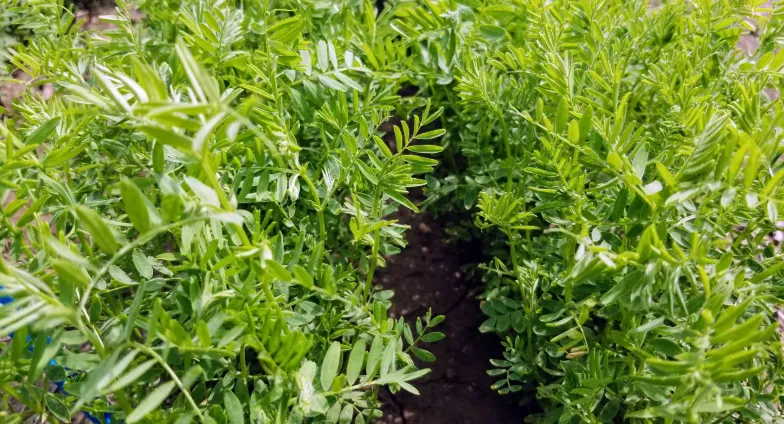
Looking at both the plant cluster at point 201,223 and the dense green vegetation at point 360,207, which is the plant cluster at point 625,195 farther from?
the plant cluster at point 201,223

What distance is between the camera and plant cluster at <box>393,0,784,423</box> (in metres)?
0.74

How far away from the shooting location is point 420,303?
1689 mm

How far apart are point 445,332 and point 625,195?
0.82m

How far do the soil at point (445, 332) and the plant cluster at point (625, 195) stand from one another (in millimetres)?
152

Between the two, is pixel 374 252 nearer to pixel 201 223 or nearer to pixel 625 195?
pixel 201 223

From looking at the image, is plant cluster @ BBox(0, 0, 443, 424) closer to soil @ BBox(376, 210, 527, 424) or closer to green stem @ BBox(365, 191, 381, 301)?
green stem @ BBox(365, 191, 381, 301)

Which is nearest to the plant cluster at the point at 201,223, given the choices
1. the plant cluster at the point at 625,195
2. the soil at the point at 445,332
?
the plant cluster at the point at 625,195

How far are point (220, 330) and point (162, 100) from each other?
1.12 feet

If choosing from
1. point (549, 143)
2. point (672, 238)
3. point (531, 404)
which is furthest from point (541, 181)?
point (531, 404)

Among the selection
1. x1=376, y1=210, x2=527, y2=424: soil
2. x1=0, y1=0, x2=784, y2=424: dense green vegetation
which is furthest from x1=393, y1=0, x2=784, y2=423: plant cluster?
x1=376, y1=210, x2=527, y2=424: soil

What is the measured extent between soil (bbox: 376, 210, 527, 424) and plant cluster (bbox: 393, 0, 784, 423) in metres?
0.15

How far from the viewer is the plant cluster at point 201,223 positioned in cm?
62

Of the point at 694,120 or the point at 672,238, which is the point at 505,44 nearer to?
the point at 694,120

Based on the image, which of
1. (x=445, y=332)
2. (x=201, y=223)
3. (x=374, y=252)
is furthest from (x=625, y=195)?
(x=445, y=332)
